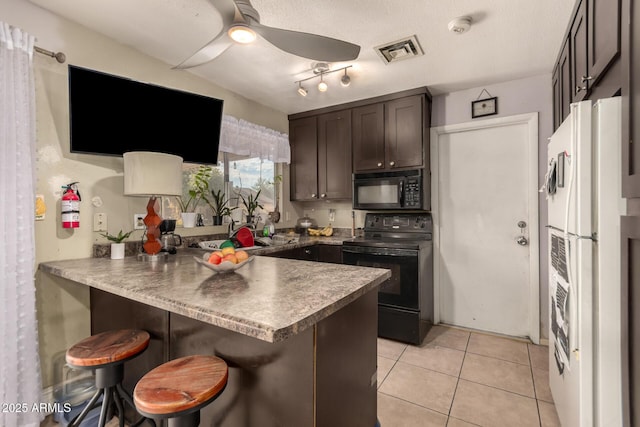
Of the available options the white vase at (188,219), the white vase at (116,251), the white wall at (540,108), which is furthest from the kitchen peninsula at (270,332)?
the white wall at (540,108)

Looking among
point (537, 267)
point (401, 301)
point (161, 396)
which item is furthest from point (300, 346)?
point (537, 267)

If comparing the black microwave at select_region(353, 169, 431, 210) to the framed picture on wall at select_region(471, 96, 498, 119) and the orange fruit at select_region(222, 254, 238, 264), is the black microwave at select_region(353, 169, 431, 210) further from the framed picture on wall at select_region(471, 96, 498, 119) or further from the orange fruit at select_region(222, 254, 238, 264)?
the orange fruit at select_region(222, 254, 238, 264)

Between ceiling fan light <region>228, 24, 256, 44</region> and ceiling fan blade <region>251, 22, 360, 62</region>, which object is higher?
ceiling fan light <region>228, 24, 256, 44</region>

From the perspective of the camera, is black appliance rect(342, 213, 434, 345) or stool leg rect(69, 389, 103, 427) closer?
stool leg rect(69, 389, 103, 427)

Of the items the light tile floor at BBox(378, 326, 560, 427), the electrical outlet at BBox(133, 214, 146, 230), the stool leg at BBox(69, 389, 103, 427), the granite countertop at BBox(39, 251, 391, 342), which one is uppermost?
the electrical outlet at BBox(133, 214, 146, 230)

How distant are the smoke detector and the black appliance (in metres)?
1.71

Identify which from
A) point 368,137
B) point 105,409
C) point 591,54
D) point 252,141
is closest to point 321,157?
point 368,137

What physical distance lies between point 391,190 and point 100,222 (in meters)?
2.56

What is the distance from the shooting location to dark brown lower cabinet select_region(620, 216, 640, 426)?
0.97 m

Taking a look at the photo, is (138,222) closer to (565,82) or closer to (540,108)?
(565,82)

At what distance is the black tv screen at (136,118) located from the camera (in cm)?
194

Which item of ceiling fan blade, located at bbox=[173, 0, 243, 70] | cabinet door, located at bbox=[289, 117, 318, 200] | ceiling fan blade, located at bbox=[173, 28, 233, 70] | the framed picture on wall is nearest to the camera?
ceiling fan blade, located at bbox=[173, 0, 243, 70]

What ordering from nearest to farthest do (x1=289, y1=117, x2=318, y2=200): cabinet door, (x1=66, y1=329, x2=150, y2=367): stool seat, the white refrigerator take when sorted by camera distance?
1. the white refrigerator
2. (x1=66, y1=329, x2=150, y2=367): stool seat
3. (x1=289, y1=117, x2=318, y2=200): cabinet door

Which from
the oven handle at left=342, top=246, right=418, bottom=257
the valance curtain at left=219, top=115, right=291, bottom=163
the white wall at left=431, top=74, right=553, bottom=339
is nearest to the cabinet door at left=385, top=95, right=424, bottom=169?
the white wall at left=431, top=74, right=553, bottom=339
